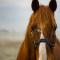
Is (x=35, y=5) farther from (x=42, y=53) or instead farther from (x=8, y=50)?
(x=8, y=50)

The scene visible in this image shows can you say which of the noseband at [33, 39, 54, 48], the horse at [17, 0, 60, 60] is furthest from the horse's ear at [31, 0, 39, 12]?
the noseband at [33, 39, 54, 48]

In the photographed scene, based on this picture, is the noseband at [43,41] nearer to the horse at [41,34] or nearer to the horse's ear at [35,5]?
the horse at [41,34]

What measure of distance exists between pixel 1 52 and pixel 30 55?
183 centimetres

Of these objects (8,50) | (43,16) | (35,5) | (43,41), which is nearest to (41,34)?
(43,41)

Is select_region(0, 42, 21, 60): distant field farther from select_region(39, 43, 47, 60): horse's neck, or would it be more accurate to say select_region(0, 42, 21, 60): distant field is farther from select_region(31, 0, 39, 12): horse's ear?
select_region(39, 43, 47, 60): horse's neck

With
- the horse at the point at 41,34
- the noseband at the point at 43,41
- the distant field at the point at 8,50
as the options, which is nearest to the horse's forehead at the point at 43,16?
the horse at the point at 41,34

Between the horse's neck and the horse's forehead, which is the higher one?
the horse's forehead

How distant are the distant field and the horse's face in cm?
153

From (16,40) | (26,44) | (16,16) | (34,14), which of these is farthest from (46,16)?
(16,16)

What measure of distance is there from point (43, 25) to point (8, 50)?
1.97m

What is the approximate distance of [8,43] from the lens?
374 cm

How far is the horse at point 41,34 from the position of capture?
200cm

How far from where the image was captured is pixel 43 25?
2.03 metres

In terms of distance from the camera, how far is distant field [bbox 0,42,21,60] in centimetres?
370
